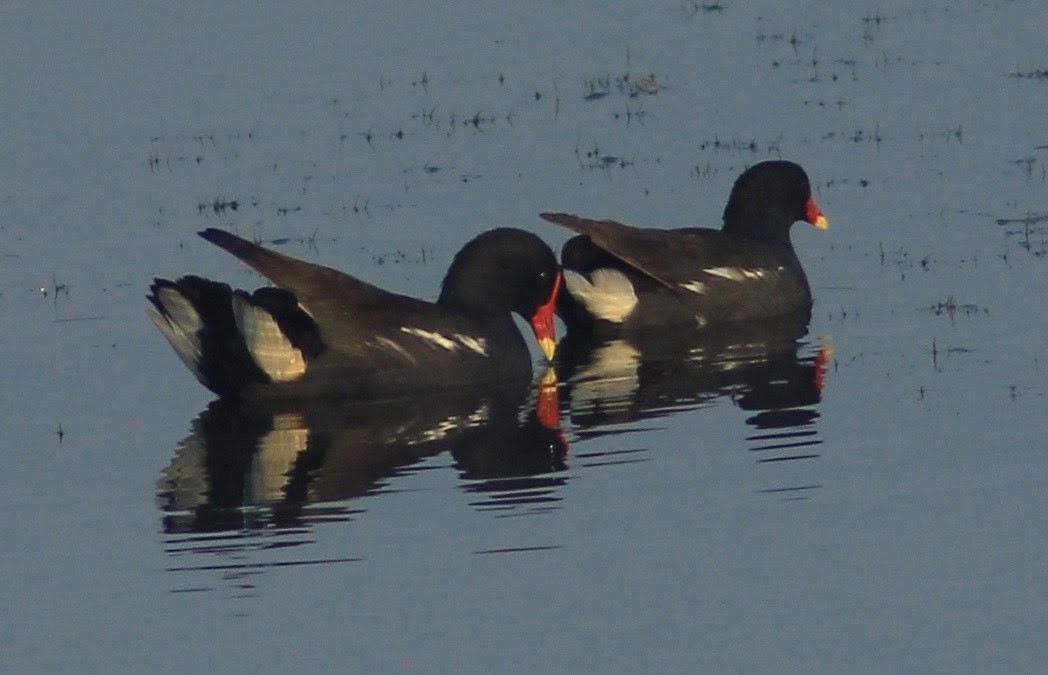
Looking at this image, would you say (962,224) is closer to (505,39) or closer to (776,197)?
(776,197)

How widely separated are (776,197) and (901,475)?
5.83 m

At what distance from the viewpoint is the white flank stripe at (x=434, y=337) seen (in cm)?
1409

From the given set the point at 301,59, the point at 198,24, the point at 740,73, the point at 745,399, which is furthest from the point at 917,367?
the point at 198,24

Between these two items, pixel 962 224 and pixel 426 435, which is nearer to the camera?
pixel 426 435

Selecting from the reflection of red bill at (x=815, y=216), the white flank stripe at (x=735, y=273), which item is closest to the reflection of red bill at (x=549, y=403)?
the white flank stripe at (x=735, y=273)

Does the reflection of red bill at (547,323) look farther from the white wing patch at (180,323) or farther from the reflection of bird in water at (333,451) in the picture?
the white wing patch at (180,323)

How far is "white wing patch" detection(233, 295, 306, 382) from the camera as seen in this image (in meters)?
13.5

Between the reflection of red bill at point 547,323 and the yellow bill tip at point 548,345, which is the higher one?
the reflection of red bill at point 547,323

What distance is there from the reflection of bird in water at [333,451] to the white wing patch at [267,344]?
0.72 feet

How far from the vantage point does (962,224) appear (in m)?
17.5

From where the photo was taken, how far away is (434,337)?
1420 cm

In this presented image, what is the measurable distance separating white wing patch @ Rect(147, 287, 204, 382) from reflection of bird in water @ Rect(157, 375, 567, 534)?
332 mm

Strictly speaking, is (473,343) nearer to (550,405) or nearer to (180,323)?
(550,405)

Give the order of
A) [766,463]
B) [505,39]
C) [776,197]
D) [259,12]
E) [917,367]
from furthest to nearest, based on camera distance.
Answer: [259,12] < [505,39] < [776,197] < [917,367] < [766,463]
